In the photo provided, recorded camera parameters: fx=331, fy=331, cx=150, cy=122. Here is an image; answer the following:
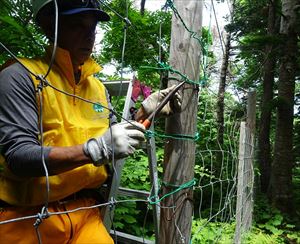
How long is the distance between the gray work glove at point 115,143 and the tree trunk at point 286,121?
5661 millimetres

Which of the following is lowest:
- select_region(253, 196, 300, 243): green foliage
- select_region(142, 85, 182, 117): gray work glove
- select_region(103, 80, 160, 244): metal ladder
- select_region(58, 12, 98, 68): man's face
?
select_region(253, 196, 300, 243): green foliage

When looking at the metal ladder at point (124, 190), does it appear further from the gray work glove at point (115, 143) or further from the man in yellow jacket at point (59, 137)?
the gray work glove at point (115, 143)

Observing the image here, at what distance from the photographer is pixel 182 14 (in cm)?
204

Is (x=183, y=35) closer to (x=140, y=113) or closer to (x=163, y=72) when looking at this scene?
(x=163, y=72)

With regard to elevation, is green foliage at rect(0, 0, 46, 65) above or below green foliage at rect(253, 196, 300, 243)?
above

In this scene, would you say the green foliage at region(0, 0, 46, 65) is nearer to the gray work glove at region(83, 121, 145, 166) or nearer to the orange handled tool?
the orange handled tool

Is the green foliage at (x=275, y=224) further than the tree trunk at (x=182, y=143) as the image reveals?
Yes

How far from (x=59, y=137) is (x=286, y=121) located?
19.7 feet

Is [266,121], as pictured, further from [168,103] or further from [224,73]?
[168,103]

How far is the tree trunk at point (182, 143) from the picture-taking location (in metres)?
2.03

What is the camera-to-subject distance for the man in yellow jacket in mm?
1403

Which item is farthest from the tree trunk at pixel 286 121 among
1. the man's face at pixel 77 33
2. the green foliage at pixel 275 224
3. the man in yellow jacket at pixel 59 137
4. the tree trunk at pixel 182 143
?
the man's face at pixel 77 33

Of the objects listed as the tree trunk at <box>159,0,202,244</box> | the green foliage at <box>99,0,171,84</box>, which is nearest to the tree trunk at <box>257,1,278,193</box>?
the green foliage at <box>99,0,171,84</box>

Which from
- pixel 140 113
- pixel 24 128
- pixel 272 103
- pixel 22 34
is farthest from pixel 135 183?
pixel 272 103
